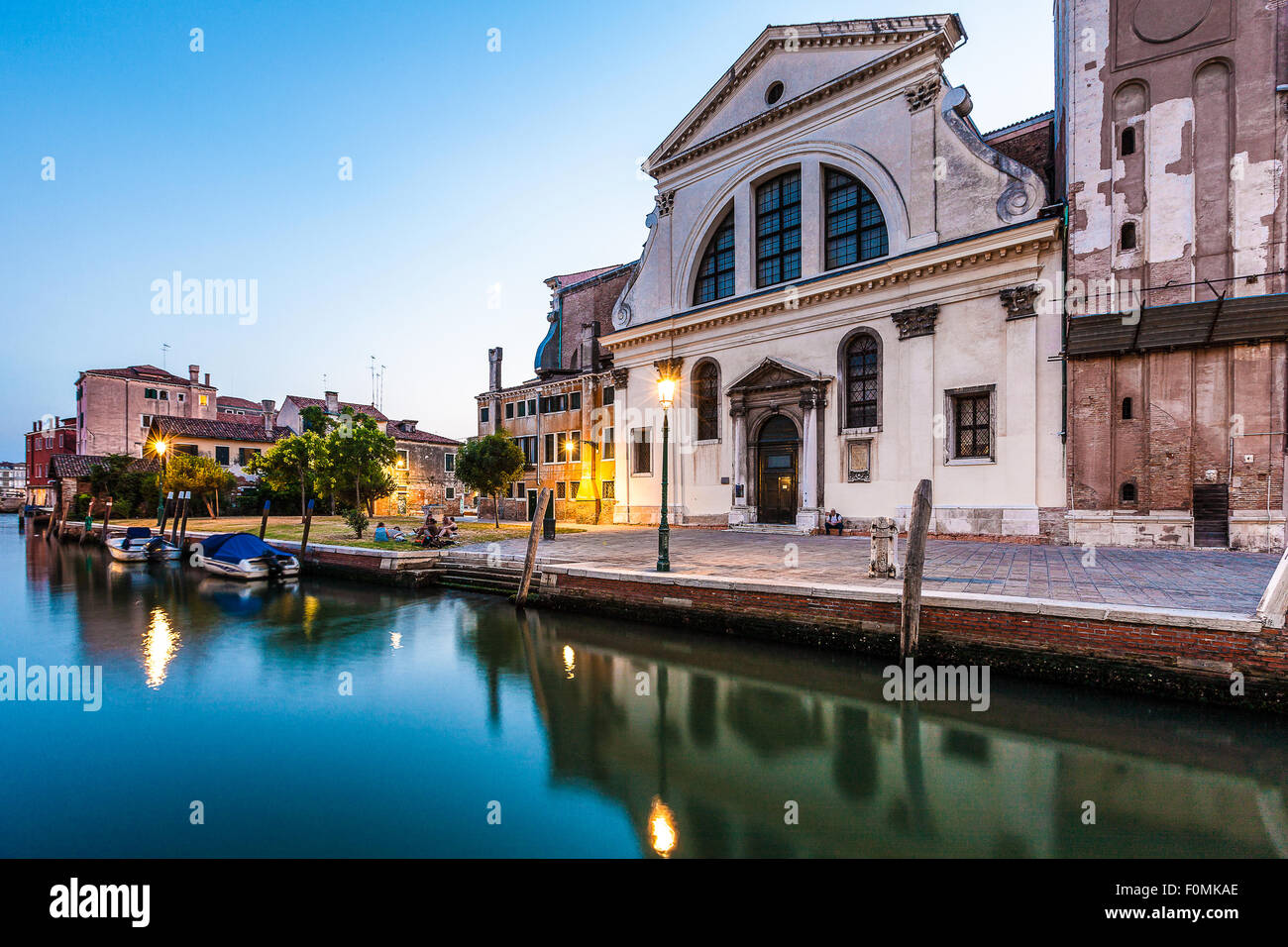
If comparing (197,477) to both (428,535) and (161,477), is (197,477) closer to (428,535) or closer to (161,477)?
(161,477)

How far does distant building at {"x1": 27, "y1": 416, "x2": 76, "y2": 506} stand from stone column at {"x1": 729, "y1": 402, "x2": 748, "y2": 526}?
5141cm

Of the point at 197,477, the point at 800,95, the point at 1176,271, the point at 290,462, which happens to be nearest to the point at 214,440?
the point at 197,477

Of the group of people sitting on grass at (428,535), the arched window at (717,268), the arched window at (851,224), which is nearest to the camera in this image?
the group of people sitting on grass at (428,535)

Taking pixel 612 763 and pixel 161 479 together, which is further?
pixel 161 479

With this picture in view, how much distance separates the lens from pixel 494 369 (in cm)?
3297

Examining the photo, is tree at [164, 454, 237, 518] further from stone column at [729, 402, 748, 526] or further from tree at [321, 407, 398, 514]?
stone column at [729, 402, 748, 526]

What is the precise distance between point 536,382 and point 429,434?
13.2 m

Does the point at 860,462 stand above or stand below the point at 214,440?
below

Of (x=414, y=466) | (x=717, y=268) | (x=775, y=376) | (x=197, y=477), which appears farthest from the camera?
(x=414, y=466)

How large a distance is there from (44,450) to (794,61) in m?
61.2

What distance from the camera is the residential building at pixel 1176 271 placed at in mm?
11016

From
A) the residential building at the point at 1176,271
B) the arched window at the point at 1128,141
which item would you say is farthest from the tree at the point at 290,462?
the arched window at the point at 1128,141

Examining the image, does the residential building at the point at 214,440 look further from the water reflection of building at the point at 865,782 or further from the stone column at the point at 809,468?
the water reflection of building at the point at 865,782

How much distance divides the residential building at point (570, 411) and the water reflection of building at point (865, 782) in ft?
62.4
